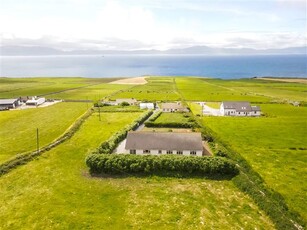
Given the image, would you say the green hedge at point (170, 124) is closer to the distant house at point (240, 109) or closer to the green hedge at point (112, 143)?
the green hedge at point (112, 143)

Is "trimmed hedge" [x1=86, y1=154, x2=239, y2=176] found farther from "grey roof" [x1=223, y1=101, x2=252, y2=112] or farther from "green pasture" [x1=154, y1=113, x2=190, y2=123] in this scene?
"grey roof" [x1=223, y1=101, x2=252, y2=112]

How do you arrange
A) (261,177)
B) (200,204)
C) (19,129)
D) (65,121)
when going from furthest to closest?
(65,121), (19,129), (261,177), (200,204)

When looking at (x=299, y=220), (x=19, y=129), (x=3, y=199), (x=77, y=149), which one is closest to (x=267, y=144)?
(x=299, y=220)

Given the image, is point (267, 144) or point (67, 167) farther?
point (267, 144)

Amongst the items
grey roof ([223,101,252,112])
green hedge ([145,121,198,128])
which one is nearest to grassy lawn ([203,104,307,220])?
green hedge ([145,121,198,128])

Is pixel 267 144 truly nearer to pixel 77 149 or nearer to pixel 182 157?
pixel 182 157
